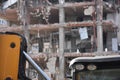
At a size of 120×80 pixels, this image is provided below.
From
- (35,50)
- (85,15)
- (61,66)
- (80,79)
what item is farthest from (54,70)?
(80,79)

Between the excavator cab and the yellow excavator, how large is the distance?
139 cm

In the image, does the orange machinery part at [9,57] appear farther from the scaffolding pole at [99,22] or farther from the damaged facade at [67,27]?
the scaffolding pole at [99,22]

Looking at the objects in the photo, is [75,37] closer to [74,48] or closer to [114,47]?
[74,48]

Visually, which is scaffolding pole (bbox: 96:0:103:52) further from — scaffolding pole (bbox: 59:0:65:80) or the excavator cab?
the excavator cab

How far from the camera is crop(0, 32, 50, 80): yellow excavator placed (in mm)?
4242

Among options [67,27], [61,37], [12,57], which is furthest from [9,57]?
[61,37]

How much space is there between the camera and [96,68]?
579 cm

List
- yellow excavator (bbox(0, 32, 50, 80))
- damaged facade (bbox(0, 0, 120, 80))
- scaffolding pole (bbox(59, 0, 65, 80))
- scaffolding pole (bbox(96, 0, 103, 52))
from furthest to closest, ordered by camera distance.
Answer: damaged facade (bbox(0, 0, 120, 80)), scaffolding pole (bbox(59, 0, 65, 80)), scaffolding pole (bbox(96, 0, 103, 52)), yellow excavator (bbox(0, 32, 50, 80))

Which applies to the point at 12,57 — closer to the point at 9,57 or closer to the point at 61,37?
the point at 9,57

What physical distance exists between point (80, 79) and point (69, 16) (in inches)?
1630

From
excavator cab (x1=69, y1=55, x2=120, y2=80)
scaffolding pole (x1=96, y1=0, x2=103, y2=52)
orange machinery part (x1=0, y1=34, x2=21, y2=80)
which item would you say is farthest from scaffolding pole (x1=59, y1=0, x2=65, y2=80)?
orange machinery part (x1=0, y1=34, x2=21, y2=80)

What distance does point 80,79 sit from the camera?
5758mm

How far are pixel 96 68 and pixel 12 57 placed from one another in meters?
1.82

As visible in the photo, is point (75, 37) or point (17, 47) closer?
point (17, 47)
